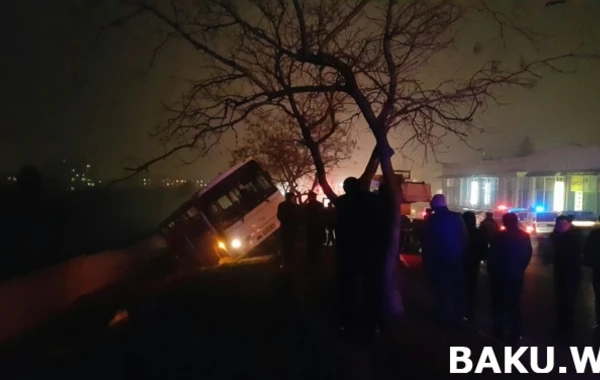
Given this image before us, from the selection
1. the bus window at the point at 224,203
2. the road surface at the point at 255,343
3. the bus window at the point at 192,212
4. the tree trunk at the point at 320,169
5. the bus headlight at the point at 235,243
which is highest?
the tree trunk at the point at 320,169

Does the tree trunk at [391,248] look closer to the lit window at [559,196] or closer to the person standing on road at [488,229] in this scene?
the person standing on road at [488,229]

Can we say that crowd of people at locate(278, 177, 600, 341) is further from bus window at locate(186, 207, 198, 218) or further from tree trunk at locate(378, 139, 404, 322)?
bus window at locate(186, 207, 198, 218)

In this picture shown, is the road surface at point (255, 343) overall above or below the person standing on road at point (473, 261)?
below

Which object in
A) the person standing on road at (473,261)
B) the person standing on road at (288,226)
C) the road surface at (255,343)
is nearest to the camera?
the road surface at (255,343)

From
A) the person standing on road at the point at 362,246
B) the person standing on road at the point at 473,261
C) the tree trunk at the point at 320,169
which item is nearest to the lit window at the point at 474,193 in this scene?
the tree trunk at the point at 320,169

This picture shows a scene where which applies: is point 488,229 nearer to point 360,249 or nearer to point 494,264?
point 494,264

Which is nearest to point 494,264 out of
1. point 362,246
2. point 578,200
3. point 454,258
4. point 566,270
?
point 454,258

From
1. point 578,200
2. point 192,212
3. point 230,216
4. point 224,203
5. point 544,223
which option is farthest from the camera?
point 578,200

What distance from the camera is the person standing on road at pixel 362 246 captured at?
8094 millimetres

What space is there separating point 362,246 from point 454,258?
203 cm

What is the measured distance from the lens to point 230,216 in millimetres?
25953

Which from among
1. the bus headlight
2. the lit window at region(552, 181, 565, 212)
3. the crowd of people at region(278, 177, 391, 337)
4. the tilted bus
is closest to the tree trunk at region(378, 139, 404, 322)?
the crowd of people at region(278, 177, 391, 337)

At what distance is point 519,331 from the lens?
960cm

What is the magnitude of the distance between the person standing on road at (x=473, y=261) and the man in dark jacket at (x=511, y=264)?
3.85ft
